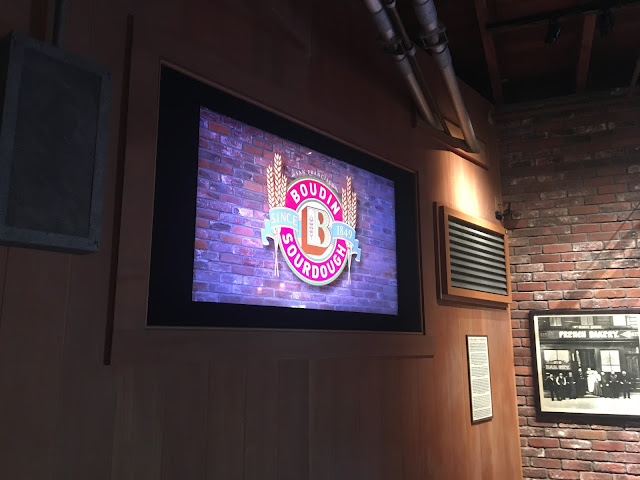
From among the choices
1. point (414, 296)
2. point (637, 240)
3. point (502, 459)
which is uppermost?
point (637, 240)

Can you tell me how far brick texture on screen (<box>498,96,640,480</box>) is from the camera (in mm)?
3906

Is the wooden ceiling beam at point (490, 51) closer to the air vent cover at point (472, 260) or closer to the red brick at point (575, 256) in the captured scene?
the air vent cover at point (472, 260)

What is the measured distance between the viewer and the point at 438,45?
2.94 metres

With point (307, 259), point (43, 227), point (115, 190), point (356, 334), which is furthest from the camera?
point (356, 334)

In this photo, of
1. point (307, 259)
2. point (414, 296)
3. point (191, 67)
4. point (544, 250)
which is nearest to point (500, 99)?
point (544, 250)

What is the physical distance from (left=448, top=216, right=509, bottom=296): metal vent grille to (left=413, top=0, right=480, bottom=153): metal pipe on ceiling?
2.21 feet

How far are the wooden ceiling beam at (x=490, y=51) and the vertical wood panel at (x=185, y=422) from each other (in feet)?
8.94

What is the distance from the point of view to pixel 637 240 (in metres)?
4.02

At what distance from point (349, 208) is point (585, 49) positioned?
90.2 inches

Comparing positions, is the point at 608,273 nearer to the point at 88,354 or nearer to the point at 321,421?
the point at 321,421

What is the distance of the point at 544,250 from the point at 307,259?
101 inches

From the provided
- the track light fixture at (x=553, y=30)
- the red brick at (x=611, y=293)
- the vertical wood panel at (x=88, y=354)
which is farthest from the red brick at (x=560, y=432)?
the vertical wood panel at (x=88, y=354)

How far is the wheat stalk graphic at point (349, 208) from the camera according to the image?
2.64 meters

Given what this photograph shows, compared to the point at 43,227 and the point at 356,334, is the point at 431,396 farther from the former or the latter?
the point at 43,227
